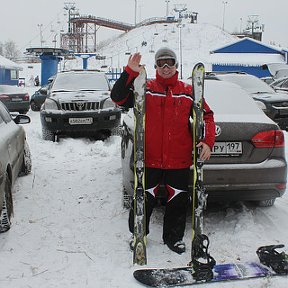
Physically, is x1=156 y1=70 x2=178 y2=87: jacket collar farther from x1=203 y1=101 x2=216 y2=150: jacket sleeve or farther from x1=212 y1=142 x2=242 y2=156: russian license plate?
x1=212 y1=142 x2=242 y2=156: russian license plate

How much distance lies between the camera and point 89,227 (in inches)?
167

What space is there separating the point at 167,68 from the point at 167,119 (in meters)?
0.43

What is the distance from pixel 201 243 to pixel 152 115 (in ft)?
3.79

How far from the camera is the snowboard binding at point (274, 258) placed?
3.25 metres

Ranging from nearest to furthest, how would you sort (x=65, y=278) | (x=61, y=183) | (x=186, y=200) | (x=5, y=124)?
(x=65, y=278), (x=186, y=200), (x=5, y=124), (x=61, y=183)

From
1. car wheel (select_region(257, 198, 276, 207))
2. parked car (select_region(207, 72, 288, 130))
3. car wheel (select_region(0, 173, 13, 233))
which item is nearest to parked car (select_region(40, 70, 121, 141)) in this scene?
parked car (select_region(207, 72, 288, 130))

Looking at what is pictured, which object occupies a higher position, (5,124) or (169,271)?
(5,124)

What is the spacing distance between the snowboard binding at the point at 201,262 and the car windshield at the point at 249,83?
8.76 m

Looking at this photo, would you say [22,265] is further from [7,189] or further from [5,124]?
[5,124]

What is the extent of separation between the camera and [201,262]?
330cm

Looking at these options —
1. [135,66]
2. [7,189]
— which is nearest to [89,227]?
[7,189]

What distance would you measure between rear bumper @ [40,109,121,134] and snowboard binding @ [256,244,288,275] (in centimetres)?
570

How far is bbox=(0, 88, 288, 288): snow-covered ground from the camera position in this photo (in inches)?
127

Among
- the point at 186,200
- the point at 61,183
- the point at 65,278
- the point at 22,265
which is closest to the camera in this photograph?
the point at 65,278
